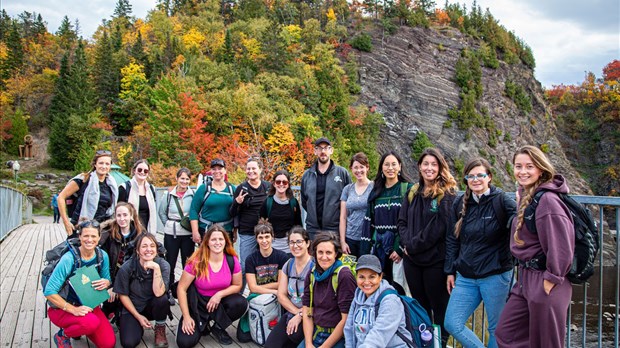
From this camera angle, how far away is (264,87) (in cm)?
3684

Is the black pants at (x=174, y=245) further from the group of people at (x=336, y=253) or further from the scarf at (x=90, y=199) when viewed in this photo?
the scarf at (x=90, y=199)

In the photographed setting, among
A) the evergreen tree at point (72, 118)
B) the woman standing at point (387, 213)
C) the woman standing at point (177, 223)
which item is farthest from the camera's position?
the evergreen tree at point (72, 118)

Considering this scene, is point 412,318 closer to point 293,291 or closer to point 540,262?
point 540,262

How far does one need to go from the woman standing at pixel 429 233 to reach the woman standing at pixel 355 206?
72cm

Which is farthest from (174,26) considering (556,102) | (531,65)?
(556,102)

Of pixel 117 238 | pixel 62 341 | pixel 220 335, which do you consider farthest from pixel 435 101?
pixel 62 341

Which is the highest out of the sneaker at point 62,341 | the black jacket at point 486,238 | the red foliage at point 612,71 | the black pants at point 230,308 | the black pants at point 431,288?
the red foliage at point 612,71

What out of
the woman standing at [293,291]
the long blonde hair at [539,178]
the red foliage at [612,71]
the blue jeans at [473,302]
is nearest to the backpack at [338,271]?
the woman standing at [293,291]

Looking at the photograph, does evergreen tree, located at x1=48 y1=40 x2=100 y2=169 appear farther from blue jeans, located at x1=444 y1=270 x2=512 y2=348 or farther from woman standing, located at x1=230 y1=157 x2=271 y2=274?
blue jeans, located at x1=444 y1=270 x2=512 y2=348

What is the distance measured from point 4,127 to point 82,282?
4444 cm

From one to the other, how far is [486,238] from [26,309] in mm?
5766

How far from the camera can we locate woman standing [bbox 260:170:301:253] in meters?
5.37

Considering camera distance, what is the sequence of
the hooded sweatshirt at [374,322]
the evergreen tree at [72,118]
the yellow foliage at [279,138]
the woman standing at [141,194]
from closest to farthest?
1. the hooded sweatshirt at [374,322]
2. the woman standing at [141,194]
3. the yellow foliage at [279,138]
4. the evergreen tree at [72,118]

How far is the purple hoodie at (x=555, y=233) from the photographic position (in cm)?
259
